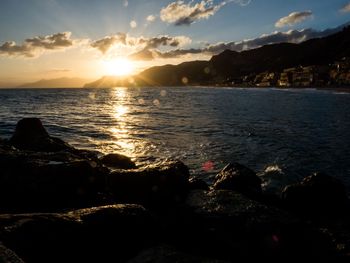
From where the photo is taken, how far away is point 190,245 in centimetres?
706

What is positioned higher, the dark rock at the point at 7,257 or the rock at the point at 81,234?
the dark rock at the point at 7,257

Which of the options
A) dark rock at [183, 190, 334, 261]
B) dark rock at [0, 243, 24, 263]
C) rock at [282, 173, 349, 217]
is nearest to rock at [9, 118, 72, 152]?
dark rock at [183, 190, 334, 261]

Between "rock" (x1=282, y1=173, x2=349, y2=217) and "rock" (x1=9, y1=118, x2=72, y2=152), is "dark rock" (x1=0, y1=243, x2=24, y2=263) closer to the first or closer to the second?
"rock" (x1=282, y1=173, x2=349, y2=217)

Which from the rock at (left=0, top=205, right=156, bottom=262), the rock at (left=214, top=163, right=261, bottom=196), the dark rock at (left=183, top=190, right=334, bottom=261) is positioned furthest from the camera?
the rock at (left=214, top=163, right=261, bottom=196)

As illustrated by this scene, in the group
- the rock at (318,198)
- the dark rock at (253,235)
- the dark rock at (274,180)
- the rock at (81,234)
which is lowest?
the dark rock at (274,180)

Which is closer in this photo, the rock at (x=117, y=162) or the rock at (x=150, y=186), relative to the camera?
the rock at (x=150, y=186)

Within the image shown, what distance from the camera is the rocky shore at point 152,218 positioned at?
19.2ft

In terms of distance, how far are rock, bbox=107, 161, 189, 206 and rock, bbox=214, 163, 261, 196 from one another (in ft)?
6.71

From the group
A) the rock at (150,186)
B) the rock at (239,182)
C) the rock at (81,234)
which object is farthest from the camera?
the rock at (239,182)

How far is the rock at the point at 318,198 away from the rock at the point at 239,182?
1.06 meters

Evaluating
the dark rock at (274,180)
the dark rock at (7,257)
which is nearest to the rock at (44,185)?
the dark rock at (7,257)

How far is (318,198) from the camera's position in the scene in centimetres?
1006

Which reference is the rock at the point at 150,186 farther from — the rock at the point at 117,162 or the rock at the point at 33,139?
the rock at the point at 33,139

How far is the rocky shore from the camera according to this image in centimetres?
586
